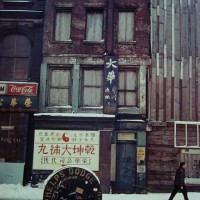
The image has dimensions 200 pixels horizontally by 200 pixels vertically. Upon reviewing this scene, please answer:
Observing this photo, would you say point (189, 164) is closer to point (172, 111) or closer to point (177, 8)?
point (172, 111)

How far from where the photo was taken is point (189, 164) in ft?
59.2

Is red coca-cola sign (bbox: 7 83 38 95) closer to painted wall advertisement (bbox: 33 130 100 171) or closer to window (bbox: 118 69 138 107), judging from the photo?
painted wall advertisement (bbox: 33 130 100 171)

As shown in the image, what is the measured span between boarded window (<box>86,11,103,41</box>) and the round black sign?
41.0ft

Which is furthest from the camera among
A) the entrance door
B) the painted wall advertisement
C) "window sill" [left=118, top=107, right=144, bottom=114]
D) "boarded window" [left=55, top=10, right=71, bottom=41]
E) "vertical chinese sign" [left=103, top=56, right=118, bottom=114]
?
"boarded window" [left=55, top=10, right=71, bottom=41]

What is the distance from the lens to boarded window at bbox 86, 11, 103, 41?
19.3m

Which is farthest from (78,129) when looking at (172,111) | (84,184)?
(84,184)

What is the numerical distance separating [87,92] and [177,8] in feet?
22.0

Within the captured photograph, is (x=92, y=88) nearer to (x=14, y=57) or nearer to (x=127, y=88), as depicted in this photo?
(x=127, y=88)

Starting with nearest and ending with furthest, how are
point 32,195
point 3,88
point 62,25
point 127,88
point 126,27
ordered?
1. point 32,195
2. point 3,88
3. point 127,88
4. point 126,27
5. point 62,25

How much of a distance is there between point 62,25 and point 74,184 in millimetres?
13287

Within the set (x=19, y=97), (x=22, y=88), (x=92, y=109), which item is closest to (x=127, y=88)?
(x=92, y=109)

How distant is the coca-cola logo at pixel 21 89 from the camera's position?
18.3 meters

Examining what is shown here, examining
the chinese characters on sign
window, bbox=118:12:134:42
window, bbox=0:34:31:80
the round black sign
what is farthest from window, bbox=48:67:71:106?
the round black sign

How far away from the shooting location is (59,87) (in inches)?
744
